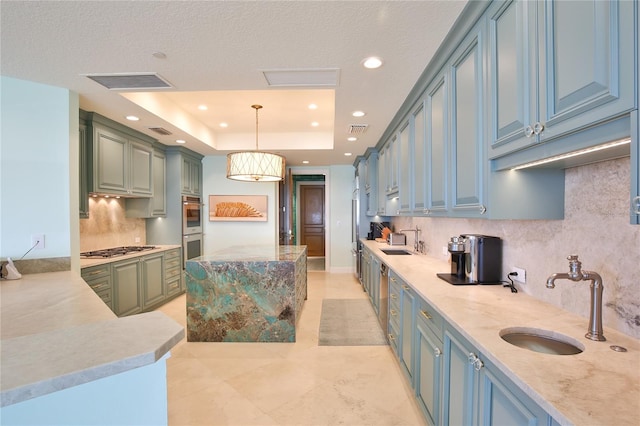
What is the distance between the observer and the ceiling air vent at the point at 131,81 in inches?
94.9

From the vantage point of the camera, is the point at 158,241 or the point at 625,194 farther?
the point at 158,241

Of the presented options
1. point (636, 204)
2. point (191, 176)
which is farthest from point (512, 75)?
point (191, 176)

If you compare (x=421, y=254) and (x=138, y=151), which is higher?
(x=138, y=151)

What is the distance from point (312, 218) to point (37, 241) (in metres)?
7.56

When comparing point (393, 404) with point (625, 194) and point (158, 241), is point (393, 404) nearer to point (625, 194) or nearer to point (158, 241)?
point (625, 194)

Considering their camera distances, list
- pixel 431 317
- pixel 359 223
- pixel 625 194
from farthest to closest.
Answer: pixel 359 223
pixel 431 317
pixel 625 194

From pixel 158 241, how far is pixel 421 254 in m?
4.18

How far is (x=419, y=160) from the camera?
2.66 m

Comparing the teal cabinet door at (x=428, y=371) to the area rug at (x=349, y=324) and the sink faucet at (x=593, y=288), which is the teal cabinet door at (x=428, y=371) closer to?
the sink faucet at (x=593, y=288)

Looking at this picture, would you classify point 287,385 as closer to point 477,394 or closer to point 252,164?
point 477,394

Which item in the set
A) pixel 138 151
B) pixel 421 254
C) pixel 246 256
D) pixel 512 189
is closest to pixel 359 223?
pixel 421 254

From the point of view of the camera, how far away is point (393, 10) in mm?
1630

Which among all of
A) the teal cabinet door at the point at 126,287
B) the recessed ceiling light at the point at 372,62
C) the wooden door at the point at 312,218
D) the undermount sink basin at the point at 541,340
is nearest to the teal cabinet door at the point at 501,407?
the undermount sink basin at the point at 541,340

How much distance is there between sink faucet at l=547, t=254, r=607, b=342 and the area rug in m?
2.28
